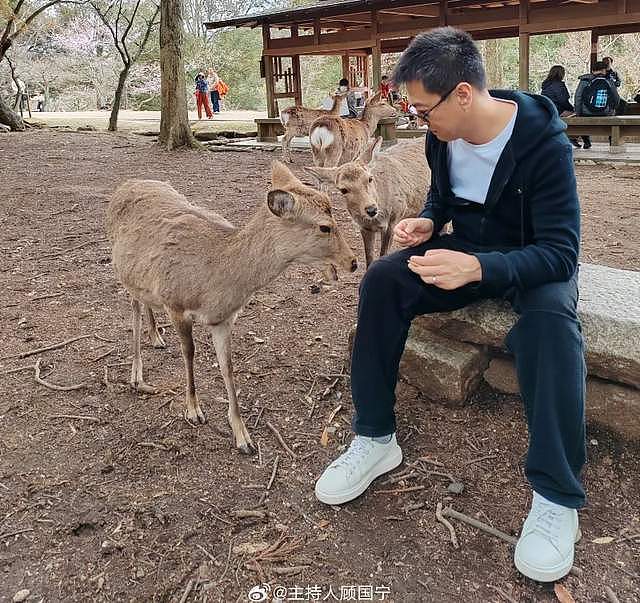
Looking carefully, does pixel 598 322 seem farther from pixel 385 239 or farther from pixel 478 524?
pixel 385 239

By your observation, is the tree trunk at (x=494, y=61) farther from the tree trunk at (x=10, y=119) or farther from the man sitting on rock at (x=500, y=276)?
the man sitting on rock at (x=500, y=276)

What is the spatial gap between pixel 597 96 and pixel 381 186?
7020 mm

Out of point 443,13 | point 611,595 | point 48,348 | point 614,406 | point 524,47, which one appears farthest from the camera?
point 443,13

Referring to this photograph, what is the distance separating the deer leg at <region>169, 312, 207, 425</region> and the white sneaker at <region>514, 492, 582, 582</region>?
1.45 m

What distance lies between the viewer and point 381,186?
5.12 meters

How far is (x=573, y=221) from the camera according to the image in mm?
2088

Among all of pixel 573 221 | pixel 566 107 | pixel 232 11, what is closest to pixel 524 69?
pixel 566 107

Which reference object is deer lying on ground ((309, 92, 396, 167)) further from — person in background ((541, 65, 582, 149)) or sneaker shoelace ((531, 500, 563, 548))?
sneaker shoelace ((531, 500, 563, 548))

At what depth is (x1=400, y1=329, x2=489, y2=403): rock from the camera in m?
2.75

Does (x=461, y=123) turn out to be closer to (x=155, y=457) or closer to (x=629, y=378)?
(x=629, y=378)

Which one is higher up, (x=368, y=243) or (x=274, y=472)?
(x=368, y=243)

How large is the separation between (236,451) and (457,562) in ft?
3.31

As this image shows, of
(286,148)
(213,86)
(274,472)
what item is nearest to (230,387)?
(274,472)

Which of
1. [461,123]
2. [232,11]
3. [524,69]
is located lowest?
[461,123]
